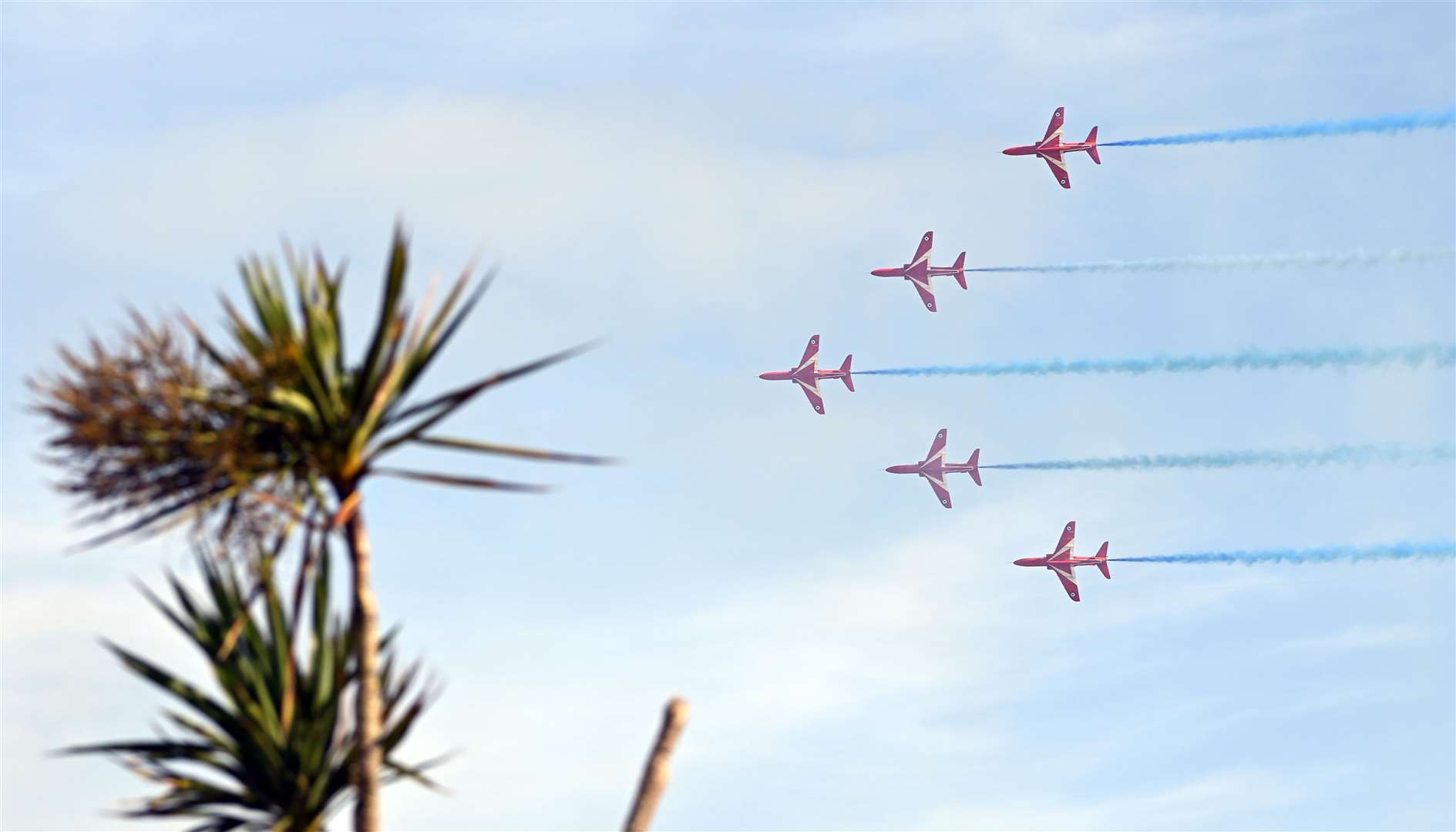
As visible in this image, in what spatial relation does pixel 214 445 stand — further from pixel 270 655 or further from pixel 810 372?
pixel 810 372

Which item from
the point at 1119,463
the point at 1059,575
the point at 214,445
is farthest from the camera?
the point at 1059,575

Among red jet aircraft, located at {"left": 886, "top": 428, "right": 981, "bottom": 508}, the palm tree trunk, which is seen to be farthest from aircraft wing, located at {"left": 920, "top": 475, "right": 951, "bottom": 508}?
the palm tree trunk

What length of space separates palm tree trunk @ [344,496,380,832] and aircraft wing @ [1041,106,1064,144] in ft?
259

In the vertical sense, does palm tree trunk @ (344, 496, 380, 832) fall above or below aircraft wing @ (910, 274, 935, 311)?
below

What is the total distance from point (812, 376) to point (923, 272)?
869 centimetres

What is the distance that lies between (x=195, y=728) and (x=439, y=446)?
14.2ft

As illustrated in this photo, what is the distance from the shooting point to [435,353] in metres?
24.7

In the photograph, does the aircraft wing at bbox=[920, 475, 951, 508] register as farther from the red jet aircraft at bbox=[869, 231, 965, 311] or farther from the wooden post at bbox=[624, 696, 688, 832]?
the wooden post at bbox=[624, 696, 688, 832]

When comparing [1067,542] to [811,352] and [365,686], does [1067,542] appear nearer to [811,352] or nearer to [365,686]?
[811,352]

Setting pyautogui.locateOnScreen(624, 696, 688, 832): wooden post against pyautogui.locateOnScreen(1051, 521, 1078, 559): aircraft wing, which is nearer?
pyautogui.locateOnScreen(624, 696, 688, 832): wooden post

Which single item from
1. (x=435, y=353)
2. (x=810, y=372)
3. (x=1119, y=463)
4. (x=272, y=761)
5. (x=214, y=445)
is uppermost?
(x=810, y=372)

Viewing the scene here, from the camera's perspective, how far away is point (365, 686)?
76.6 ft

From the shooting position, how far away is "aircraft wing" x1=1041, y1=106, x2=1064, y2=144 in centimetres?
9912

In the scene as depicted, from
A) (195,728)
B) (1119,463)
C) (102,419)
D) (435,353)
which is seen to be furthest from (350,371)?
(1119,463)
